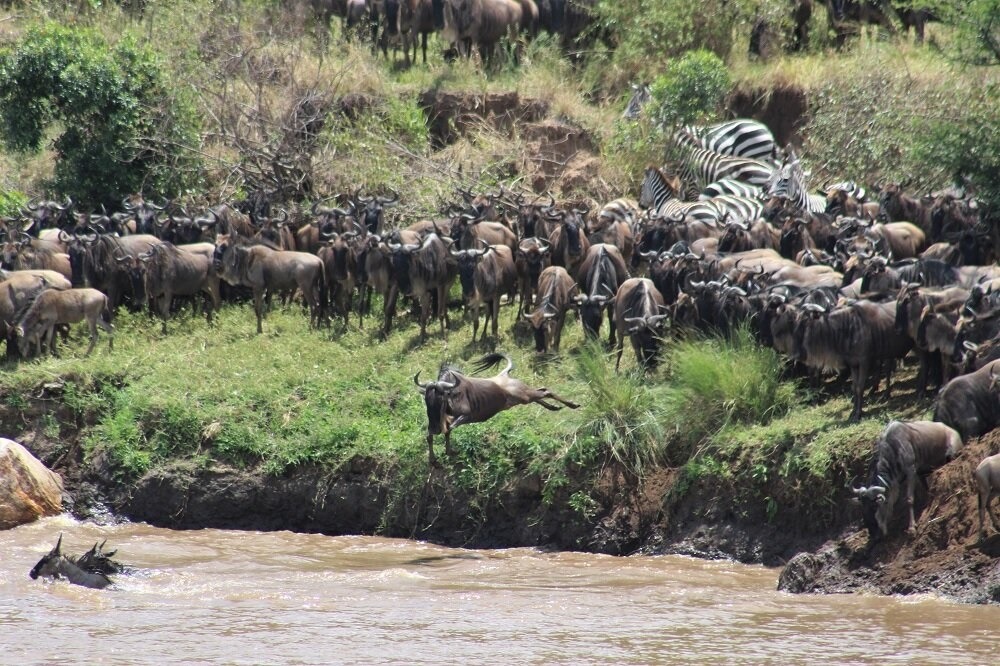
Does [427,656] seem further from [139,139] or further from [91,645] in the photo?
[139,139]

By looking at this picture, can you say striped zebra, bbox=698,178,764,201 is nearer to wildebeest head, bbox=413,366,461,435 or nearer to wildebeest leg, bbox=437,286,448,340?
wildebeest leg, bbox=437,286,448,340

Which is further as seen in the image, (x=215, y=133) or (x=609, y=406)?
(x=215, y=133)

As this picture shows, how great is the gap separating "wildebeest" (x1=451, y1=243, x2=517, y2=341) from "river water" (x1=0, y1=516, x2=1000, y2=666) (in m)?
3.34

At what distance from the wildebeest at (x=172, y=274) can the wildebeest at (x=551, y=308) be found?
4.29 meters

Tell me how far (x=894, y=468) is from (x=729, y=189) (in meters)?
10.7

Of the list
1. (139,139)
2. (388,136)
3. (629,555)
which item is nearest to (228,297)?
(139,139)

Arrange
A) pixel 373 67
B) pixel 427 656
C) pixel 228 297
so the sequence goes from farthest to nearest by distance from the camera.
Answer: pixel 373 67, pixel 228 297, pixel 427 656

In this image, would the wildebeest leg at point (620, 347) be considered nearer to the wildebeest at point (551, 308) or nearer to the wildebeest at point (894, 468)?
the wildebeest at point (551, 308)

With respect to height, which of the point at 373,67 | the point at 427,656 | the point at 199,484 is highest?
the point at 373,67

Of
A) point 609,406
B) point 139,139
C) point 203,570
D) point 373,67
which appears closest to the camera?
point 203,570

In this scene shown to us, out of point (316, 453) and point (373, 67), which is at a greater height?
point (373, 67)

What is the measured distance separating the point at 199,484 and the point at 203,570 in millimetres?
2123

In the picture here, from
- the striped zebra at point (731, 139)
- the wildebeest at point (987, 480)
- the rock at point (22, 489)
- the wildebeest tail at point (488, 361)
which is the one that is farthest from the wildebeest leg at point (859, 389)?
the striped zebra at point (731, 139)

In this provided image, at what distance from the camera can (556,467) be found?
13711mm
